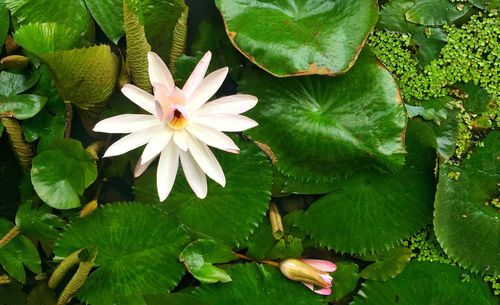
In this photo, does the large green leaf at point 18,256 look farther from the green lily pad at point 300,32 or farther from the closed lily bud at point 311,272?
the green lily pad at point 300,32

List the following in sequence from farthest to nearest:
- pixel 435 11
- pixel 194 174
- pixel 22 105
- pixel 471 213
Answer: pixel 435 11, pixel 471 213, pixel 22 105, pixel 194 174

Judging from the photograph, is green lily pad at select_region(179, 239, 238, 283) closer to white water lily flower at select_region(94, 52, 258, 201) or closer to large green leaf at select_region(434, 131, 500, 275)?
white water lily flower at select_region(94, 52, 258, 201)

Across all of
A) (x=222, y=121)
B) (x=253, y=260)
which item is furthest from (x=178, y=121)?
(x=253, y=260)

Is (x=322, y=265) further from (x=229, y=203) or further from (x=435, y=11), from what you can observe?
(x=435, y=11)

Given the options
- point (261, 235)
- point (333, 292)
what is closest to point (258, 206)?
point (261, 235)

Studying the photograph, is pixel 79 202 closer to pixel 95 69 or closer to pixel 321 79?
pixel 95 69

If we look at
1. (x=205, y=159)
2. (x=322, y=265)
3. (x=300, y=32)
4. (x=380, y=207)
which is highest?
(x=300, y=32)
